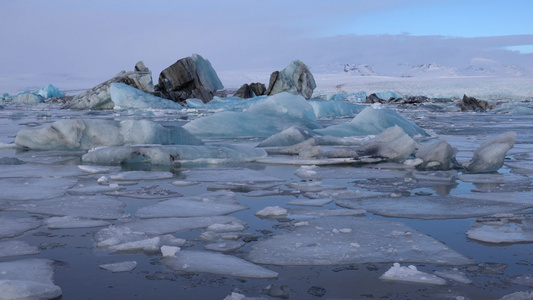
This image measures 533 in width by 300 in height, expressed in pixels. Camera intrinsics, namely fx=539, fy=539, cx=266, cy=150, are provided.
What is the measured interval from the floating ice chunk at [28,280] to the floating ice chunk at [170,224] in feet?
→ 1.53

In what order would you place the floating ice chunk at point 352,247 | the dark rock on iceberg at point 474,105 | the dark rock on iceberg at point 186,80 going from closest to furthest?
the floating ice chunk at point 352,247 → the dark rock on iceberg at point 474,105 → the dark rock on iceberg at point 186,80

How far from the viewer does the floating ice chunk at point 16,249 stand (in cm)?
175

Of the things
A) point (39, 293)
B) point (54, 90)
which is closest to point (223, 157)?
point (39, 293)

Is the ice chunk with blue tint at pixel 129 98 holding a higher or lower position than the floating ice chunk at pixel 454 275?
higher

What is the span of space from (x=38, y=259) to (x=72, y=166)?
2455mm

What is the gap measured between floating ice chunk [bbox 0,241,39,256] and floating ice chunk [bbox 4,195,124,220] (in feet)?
1.47

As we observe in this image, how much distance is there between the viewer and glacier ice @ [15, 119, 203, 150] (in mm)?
4863

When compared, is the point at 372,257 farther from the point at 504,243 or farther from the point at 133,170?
the point at 133,170

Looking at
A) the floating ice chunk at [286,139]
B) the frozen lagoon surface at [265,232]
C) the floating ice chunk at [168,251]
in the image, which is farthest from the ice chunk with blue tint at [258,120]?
the floating ice chunk at [168,251]

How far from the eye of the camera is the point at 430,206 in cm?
253

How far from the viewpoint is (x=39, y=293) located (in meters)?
1.36

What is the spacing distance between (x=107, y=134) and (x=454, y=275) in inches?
155

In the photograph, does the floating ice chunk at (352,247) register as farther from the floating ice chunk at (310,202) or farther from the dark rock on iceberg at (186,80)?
the dark rock on iceberg at (186,80)

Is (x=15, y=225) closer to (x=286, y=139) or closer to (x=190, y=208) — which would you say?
(x=190, y=208)
